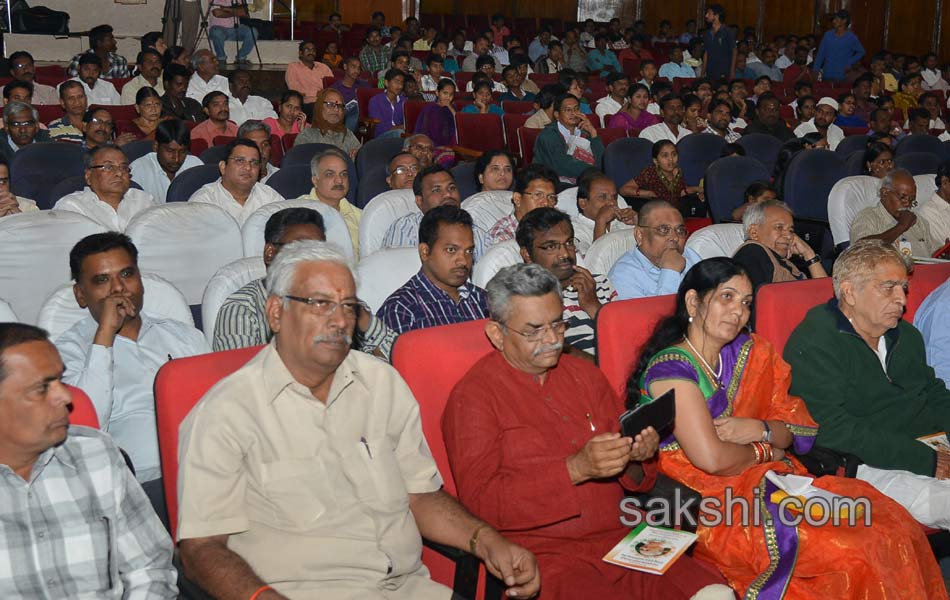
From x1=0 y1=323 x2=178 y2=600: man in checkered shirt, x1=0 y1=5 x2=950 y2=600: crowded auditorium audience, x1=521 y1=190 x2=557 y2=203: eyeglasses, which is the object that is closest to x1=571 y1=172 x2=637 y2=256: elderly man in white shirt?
x1=0 y1=5 x2=950 y2=600: crowded auditorium audience

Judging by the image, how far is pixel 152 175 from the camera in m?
5.68

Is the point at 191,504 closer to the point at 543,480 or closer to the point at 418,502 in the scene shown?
the point at 418,502

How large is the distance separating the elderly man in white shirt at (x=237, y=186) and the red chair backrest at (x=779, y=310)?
2551 mm

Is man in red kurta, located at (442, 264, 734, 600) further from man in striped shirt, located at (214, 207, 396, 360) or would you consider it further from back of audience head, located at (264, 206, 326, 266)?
back of audience head, located at (264, 206, 326, 266)

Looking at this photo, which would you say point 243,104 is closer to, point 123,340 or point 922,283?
point 123,340

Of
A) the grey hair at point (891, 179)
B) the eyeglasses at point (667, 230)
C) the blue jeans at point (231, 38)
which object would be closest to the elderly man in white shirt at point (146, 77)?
the blue jeans at point (231, 38)

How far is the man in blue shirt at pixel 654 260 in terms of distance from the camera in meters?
3.53

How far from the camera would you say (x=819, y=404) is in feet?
8.88

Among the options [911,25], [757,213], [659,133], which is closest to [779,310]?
[757,213]

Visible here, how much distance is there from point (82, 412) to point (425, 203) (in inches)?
104

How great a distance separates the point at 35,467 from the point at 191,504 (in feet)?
0.92

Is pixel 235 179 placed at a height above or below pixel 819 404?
above

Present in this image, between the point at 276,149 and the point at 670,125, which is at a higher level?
the point at 670,125

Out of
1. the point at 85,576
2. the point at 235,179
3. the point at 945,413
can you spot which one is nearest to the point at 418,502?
the point at 85,576
